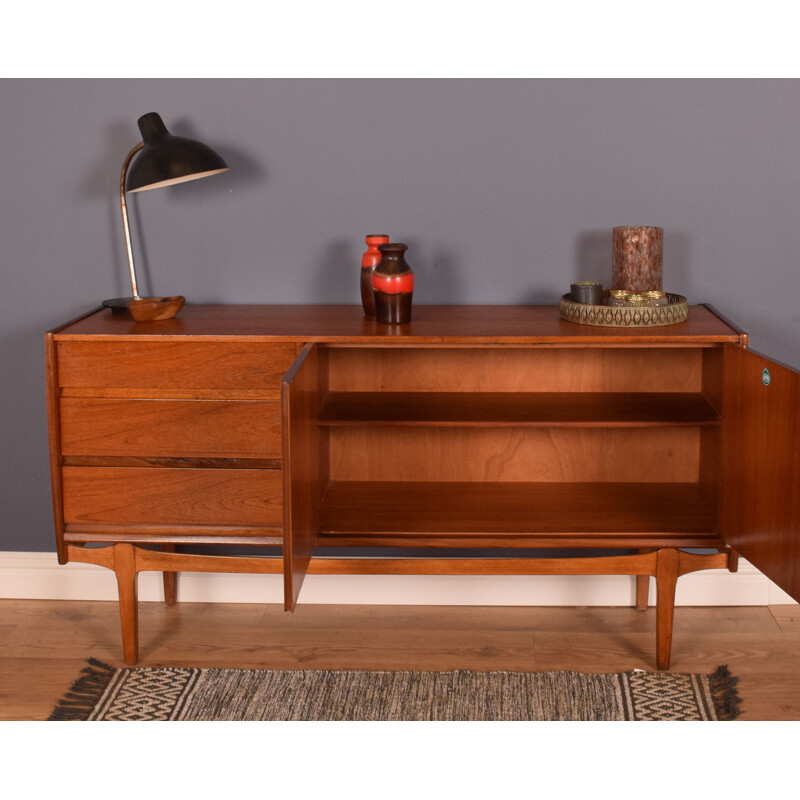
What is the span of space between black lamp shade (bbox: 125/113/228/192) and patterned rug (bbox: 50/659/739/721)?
1.31 m

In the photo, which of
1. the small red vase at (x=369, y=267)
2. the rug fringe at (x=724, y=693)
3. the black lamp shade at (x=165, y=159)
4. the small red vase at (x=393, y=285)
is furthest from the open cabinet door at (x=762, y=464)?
the black lamp shade at (x=165, y=159)

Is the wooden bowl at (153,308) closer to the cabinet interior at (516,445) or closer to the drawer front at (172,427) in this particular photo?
the drawer front at (172,427)

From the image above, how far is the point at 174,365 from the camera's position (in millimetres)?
2514

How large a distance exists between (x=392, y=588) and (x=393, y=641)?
256mm

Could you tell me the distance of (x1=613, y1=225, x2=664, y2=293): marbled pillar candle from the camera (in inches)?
104

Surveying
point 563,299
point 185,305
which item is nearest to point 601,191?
point 563,299

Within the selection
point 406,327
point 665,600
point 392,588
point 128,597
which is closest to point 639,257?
point 406,327

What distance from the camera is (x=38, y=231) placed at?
2.92 m

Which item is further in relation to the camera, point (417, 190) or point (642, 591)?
point (642, 591)

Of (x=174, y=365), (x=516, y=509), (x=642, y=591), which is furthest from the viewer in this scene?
(x=642, y=591)

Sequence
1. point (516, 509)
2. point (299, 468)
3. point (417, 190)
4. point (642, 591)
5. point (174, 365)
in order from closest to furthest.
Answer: point (299, 468)
point (174, 365)
point (516, 509)
point (417, 190)
point (642, 591)

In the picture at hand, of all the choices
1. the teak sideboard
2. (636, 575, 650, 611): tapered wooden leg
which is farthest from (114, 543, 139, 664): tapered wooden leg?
(636, 575, 650, 611): tapered wooden leg

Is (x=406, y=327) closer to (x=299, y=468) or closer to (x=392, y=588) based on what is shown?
(x=299, y=468)

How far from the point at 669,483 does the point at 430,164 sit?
1.15 metres
